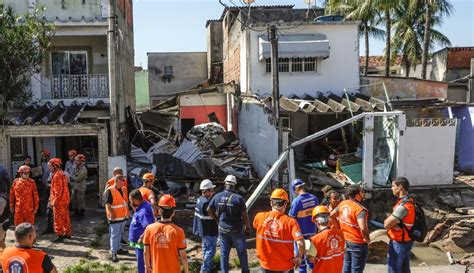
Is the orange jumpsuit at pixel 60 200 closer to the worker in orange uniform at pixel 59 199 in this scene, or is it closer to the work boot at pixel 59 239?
the worker in orange uniform at pixel 59 199

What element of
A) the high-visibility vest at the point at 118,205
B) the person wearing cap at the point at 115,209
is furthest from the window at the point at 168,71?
the high-visibility vest at the point at 118,205

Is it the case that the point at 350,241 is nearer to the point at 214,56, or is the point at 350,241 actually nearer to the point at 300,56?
the point at 300,56

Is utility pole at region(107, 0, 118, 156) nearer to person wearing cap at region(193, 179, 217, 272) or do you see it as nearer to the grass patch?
the grass patch

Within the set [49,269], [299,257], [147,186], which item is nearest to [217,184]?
[147,186]

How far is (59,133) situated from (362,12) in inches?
630

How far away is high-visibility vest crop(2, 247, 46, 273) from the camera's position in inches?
167

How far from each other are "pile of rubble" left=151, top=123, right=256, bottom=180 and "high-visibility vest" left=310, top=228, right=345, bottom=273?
→ 7950 mm

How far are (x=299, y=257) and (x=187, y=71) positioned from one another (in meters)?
27.7

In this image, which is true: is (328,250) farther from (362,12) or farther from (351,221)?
(362,12)

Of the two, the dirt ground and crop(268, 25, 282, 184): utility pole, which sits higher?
crop(268, 25, 282, 184): utility pole

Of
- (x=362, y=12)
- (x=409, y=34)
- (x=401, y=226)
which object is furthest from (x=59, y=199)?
(x=409, y=34)

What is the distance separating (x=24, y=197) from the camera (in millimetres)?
9375

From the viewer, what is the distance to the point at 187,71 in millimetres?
32219

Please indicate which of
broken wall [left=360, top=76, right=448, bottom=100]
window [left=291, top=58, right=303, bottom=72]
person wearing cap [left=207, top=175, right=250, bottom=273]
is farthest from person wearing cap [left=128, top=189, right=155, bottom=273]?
broken wall [left=360, top=76, right=448, bottom=100]
